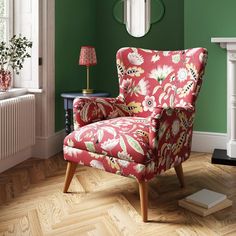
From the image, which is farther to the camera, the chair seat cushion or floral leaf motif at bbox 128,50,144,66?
floral leaf motif at bbox 128,50,144,66

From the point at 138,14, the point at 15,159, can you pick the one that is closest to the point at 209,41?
the point at 138,14

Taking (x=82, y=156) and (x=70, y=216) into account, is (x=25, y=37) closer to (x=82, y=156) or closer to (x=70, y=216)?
(x=82, y=156)

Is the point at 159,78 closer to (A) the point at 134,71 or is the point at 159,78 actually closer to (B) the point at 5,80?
(A) the point at 134,71

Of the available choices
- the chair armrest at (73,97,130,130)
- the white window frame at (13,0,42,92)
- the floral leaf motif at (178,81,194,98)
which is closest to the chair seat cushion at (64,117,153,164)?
the chair armrest at (73,97,130,130)

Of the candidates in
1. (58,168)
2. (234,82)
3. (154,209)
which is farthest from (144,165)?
(234,82)

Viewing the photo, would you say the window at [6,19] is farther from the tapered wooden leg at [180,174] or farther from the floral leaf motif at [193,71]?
the tapered wooden leg at [180,174]

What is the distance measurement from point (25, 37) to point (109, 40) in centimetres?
121

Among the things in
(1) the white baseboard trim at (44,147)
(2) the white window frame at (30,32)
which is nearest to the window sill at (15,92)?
(2) the white window frame at (30,32)

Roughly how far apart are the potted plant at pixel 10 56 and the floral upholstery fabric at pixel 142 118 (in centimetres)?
88

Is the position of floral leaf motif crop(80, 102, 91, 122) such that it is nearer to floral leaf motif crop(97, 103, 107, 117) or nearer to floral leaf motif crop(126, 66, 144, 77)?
floral leaf motif crop(97, 103, 107, 117)

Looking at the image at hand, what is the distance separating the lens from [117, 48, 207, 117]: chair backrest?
8.80 feet

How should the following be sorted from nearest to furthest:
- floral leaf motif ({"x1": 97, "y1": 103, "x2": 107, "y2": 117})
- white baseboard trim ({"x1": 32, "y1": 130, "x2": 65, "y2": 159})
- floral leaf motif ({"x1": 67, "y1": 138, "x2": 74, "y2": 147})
→ 1. floral leaf motif ({"x1": 67, "y1": 138, "x2": 74, "y2": 147})
2. floral leaf motif ({"x1": 97, "y1": 103, "x2": 107, "y2": 117})
3. white baseboard trim ({"x1": 32, "y1": 130, "x2": 65, "y2": 159})

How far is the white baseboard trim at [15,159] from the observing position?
320cm

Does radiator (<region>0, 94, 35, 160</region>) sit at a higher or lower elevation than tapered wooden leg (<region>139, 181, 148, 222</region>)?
higher
